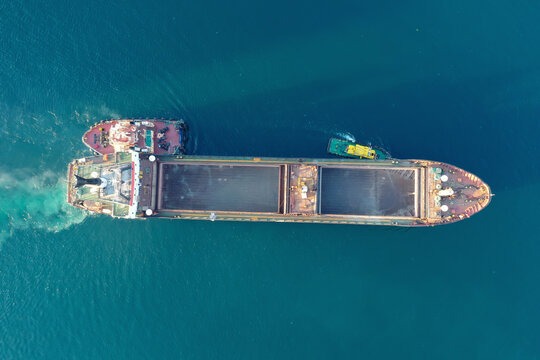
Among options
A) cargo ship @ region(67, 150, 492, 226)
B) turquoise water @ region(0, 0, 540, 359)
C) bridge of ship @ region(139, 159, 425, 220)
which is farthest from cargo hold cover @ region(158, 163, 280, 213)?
turquoise water @ region(0, 0, 540, 359)

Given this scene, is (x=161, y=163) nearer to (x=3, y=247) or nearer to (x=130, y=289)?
(x=130, y=289)

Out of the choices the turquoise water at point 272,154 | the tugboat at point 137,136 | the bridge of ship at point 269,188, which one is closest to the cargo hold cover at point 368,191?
the bridge of ship at point 269,188

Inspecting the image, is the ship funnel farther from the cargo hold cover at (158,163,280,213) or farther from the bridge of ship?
the cargo hold cover at (158,163,280,213)

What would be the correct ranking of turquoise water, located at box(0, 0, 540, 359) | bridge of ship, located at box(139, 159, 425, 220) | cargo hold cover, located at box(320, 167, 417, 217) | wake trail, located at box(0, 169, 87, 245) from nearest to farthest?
bridge of ship, located at box(139, 159, 425, 220) < cargo hold cover, located at box(320, 167, 417, 217) < turquoise water, located at box(0, 0, 540, 359) < wake trail, located at box(0, 169, 87, 245)

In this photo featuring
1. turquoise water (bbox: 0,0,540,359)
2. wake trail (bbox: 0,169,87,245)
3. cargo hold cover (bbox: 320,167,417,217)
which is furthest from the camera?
wake trail (bbox: 0,169,87,245)

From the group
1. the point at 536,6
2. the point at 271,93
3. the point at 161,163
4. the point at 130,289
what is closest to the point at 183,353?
the point at 130,289

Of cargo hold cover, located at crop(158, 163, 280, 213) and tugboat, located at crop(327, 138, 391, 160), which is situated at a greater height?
tugboat, located at crop(327, 138, 391, 160)

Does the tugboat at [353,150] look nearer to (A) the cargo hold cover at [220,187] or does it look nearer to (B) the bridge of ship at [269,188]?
(B) the bridge of ship at [269,188]
